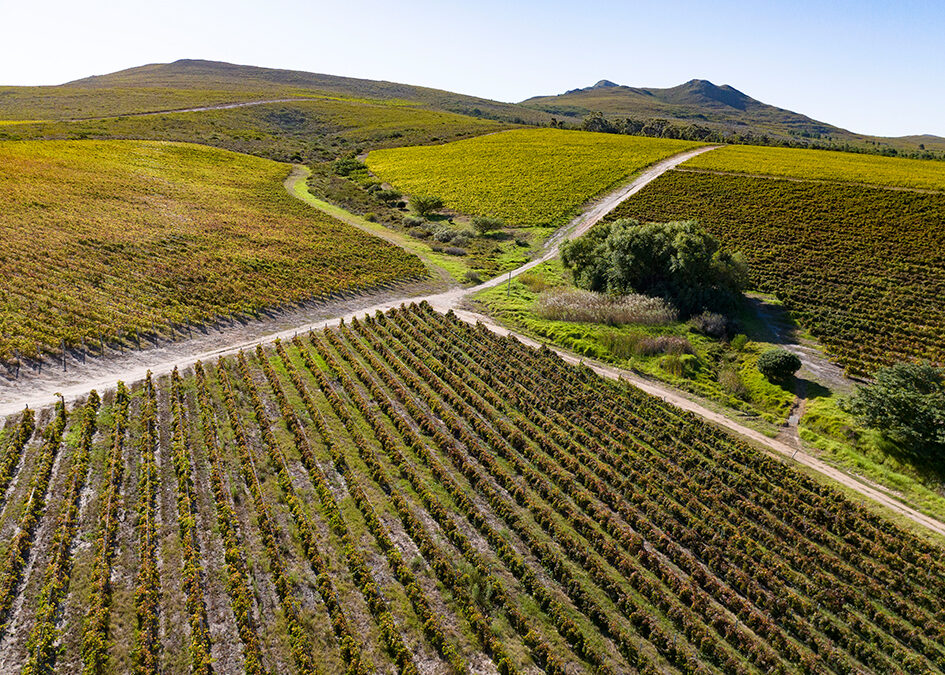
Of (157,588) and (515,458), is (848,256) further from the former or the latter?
(157,588)

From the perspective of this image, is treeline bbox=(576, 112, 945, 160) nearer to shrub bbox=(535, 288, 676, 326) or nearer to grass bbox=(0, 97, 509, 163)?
grass bbox=(0, 97, 509, 163)

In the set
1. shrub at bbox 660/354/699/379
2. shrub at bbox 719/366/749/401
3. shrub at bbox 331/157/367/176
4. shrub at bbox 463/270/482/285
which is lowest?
shrub at bbox 719/366/749/401

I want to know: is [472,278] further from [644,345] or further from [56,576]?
[56,576]

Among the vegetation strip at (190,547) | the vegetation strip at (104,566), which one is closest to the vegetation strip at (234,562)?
the vegetation strip at (190,547)

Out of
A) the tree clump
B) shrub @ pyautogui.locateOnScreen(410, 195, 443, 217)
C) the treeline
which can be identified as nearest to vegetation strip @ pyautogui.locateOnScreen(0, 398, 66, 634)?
the tree clump

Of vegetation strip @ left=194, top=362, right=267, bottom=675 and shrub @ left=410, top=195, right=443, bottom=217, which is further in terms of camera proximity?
shrub @ left=410, top=195, right=443, bottom=217
